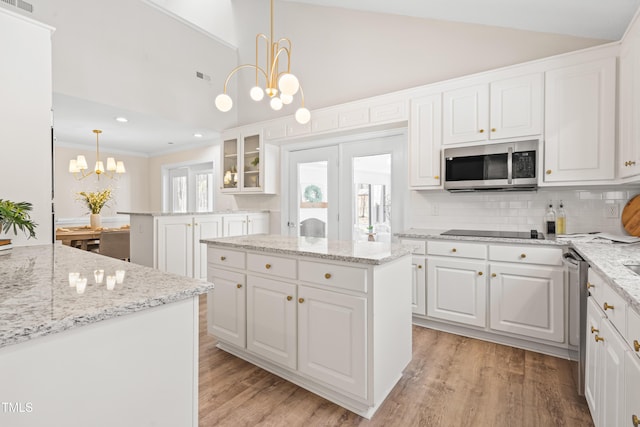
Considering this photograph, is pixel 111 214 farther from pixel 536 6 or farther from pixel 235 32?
pixel 536 6

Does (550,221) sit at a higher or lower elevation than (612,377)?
higher

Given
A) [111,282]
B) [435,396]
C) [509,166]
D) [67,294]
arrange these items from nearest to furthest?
1. [67,294]
2. [111,282]
3. [435,396]
4. [509,166]

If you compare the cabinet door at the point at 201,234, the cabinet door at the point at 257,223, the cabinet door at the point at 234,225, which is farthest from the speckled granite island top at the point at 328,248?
the cabinet door at the point at 257,223

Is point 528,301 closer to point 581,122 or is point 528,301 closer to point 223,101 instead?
point 581,122

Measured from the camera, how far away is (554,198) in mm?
2912

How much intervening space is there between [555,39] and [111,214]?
7.45 metres

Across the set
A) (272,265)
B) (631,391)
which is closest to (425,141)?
(272,265)

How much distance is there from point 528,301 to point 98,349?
9.11ft

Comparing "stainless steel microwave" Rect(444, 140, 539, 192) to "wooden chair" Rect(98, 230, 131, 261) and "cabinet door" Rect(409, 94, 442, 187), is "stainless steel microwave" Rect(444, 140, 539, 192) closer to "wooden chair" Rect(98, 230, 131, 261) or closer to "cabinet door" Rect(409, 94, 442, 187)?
"cabinet door" Rect(409, 94, 442, 187)

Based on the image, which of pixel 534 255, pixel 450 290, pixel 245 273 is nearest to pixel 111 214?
pixel 245 273

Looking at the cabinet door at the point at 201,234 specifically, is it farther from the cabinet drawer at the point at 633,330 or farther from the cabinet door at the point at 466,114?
the cabinet drawer at the point at 633,330

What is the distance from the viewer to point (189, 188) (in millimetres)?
6352

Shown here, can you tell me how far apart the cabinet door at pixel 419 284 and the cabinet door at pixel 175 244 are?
2.84 m

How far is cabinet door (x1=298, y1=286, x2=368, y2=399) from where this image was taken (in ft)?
5.68
